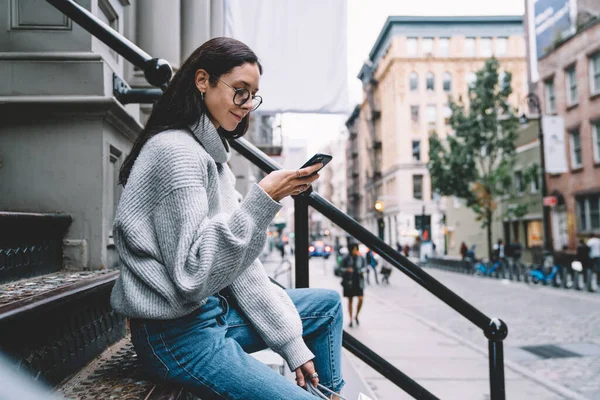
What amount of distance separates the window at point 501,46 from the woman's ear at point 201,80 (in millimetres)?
60982

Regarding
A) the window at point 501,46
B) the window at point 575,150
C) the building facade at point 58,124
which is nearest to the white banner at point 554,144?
the window at point 575,150

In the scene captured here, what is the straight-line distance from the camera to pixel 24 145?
2.76 metres

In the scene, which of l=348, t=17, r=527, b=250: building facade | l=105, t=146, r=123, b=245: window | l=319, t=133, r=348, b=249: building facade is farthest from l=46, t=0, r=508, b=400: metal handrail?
l=319, t=133, r=348, b=249: building facade

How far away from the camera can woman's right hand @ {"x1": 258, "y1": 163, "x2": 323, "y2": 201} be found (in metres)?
1.60

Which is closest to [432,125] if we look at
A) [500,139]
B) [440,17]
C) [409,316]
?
[440,17]

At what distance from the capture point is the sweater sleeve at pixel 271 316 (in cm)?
179

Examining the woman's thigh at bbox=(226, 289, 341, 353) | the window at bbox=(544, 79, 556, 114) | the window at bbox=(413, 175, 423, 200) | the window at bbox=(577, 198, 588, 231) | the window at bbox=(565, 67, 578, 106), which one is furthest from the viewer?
the window at bbox=(413, 175, 423, 200)

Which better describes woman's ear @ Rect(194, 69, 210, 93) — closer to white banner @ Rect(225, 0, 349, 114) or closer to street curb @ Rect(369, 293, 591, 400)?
white banner @ Rect(225, 0, 349, 114)

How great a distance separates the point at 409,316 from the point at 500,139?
22375 mm

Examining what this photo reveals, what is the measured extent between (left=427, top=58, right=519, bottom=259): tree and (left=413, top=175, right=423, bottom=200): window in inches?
872

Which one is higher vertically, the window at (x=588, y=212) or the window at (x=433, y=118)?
the window at (x=433, y=118)

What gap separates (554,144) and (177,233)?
990 inches

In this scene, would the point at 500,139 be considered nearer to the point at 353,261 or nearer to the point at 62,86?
Result: the point at 353,261

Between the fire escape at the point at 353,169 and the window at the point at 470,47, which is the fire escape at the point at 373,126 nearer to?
the fire escape at the point at 353,169
